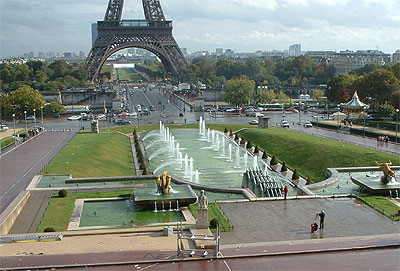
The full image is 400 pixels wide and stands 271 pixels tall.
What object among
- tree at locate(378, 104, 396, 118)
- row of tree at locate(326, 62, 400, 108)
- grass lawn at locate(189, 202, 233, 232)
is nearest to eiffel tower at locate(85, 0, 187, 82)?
row of tree at locate(326, 62, 400, 108)

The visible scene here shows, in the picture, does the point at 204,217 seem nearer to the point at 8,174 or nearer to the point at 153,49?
the point at 8,174

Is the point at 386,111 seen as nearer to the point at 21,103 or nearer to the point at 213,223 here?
the point at 213,223

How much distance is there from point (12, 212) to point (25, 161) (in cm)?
1774

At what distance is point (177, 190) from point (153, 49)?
105990 millimetres

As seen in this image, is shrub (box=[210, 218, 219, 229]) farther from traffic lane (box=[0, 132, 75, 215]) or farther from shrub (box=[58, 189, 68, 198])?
traffic lane (box=[0, 132, 75, 215])

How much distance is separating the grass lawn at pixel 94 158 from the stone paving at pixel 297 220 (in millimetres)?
16105

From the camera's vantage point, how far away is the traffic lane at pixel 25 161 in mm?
34156

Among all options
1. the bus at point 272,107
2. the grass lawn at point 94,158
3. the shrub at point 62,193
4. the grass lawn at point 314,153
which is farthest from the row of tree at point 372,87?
the shrub at point 62,193

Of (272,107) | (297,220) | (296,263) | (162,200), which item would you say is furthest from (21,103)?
(296,263)

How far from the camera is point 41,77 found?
437 feet

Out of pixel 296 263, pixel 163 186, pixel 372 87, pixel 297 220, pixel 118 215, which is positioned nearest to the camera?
pixel 296 263

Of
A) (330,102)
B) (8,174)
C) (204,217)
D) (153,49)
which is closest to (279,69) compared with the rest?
(153,49)

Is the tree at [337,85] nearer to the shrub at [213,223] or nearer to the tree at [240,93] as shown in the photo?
the tree at [240,93]

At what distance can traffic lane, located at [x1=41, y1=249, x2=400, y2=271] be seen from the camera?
19.9m
